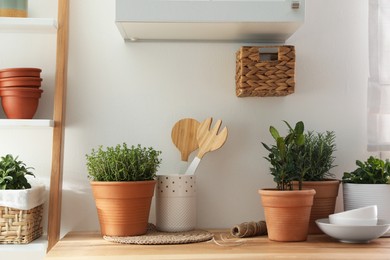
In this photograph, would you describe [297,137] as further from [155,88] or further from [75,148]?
[75,148]

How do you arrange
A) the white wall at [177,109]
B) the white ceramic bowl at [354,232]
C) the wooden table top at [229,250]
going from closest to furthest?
the wooden table top at [229,250], the white ceramic bowl at [354,232], the white wall at [177,109]

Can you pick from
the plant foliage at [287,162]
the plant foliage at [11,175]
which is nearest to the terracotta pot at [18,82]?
the plant foliage at [11,175]

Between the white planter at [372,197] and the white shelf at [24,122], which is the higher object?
the white shelf at [24,122]

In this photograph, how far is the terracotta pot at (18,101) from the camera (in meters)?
1.91

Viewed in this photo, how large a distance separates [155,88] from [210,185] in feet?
1.27

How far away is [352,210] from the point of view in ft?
5.84

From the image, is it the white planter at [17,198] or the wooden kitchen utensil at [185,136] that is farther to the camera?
the wooden kitchen utensil at [185,136]

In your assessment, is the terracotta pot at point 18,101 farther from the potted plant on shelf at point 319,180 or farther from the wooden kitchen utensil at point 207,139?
the potted plant on shelf at point 319,180

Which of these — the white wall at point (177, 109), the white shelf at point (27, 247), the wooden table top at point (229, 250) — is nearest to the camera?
the wooden table top at point (229, 250)

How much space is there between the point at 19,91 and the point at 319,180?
1.01m

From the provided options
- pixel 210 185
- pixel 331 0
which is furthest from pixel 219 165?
pixel 331 0

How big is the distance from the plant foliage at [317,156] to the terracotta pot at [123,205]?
0.50 meters

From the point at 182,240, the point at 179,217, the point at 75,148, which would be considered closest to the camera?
the point at 182,240

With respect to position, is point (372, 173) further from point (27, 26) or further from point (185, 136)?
point (27, 26)
